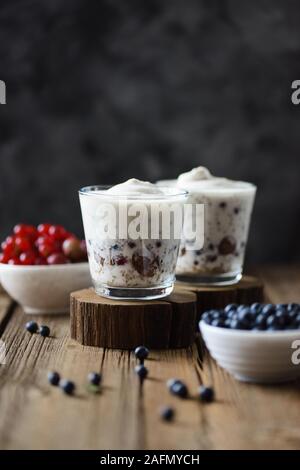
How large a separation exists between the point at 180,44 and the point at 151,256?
170 centimetres

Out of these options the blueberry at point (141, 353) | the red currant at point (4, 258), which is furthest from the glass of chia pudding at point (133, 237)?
the red currant at point (4, 258)

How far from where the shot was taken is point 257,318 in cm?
170

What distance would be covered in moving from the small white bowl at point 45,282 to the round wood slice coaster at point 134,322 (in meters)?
0.30

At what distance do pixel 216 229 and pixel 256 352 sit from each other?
0.58 meters

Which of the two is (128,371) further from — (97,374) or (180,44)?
(180,44)

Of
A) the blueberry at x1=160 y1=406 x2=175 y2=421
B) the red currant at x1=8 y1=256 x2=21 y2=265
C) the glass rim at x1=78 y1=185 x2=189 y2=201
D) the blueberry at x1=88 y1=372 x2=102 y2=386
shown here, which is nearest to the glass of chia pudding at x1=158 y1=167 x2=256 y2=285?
the glass rim at x1=78 y1=185 x2=189 y2=201

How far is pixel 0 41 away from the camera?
323cm

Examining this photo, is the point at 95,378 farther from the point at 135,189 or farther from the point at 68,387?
the point at 135,189

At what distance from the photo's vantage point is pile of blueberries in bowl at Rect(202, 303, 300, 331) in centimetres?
169

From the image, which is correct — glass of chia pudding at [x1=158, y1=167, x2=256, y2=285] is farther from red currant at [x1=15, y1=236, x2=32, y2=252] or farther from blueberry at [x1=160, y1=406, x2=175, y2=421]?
blueberry at [x1=160, y1=406, x2=175, y2=421]

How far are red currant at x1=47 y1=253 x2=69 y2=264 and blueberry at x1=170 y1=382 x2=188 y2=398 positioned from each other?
0.81m

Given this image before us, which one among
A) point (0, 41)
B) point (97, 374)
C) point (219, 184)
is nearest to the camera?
point (97, 374)

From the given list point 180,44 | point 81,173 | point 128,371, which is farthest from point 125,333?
point 180,44

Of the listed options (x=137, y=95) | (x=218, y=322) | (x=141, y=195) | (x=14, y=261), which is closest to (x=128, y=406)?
(x=218, y=322)
